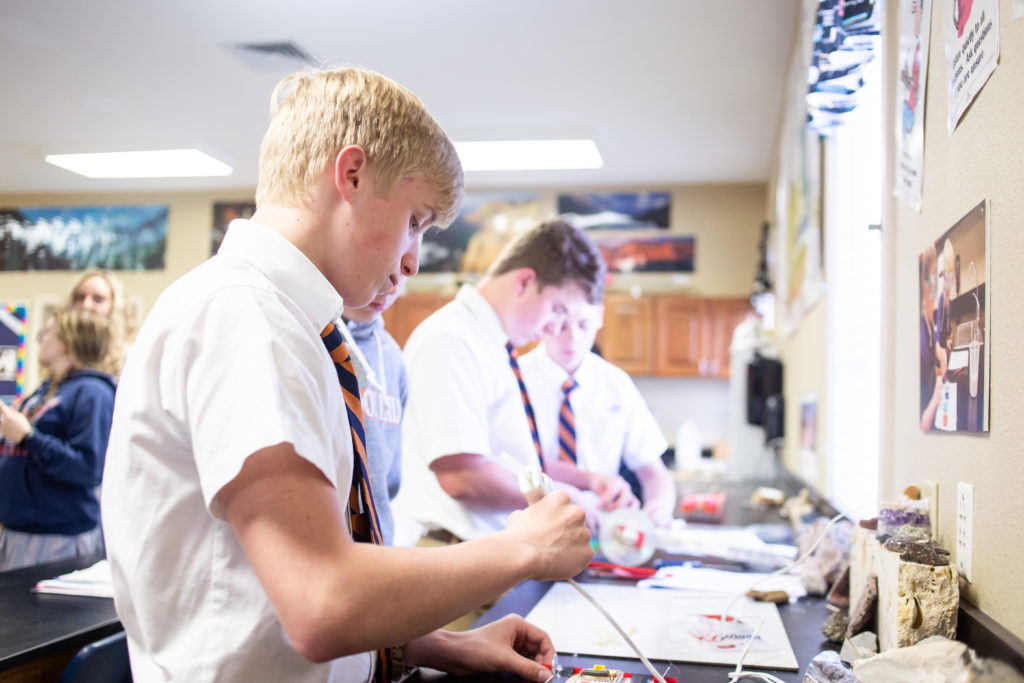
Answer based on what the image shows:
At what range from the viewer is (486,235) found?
766 centimetres

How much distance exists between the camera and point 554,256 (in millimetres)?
2334

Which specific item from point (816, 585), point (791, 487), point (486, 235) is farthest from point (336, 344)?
point (486, 235)

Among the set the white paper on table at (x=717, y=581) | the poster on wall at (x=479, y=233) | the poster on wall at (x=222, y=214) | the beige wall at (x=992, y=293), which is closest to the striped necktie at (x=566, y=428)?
the white paper on table at (x=717, y=581)

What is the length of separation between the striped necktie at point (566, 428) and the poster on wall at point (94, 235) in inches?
257

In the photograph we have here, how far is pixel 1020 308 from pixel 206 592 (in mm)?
933

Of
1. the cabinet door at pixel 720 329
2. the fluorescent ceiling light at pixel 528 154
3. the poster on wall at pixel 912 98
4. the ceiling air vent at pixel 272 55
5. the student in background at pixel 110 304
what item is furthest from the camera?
the cabinet door at pixel 720 329

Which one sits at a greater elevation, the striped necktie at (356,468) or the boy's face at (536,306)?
the boy's face at (536,306)

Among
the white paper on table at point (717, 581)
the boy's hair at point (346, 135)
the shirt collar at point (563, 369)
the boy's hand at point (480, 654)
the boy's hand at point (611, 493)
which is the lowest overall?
the white paper on table at point (717, 581)

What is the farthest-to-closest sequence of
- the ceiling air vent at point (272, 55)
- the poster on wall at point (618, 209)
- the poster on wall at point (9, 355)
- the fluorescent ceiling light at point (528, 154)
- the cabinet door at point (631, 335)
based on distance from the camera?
1. the poster on wall at point (618, 209)
2. the cabinet door at point (631, 335)
3. the fluorescent ceiling light at point (528, 154)
4. the ceiling air vent at point (272, 55)
5. the poster on wall at point (9, 355)

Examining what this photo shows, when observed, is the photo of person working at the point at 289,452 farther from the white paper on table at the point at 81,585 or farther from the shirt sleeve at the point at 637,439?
the shirt sleeve at the point at 637,439

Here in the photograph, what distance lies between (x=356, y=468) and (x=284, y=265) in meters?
0.26

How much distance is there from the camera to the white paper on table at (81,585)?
5.73 feet

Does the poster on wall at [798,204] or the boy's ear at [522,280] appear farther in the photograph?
the poster on wall at [798,204]

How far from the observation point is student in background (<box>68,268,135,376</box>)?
3.22 meters
